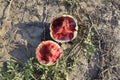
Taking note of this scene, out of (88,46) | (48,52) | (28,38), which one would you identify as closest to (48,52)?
(48,52)

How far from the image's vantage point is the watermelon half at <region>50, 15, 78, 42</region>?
3199mm

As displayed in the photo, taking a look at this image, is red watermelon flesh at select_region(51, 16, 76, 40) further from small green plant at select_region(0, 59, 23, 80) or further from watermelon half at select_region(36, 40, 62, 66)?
small green plant at select_region(0, 59, 23, 80)

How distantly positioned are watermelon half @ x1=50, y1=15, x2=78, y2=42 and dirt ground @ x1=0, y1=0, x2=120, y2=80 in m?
0.11

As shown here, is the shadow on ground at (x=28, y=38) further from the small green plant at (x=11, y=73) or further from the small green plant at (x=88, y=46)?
the small green plant at (x=88, y=46)

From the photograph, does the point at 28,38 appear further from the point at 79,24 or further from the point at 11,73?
the point at 79,24

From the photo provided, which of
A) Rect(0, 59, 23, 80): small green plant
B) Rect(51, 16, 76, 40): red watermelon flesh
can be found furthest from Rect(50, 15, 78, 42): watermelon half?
Rect(0, 59, 23, 80): small green plant

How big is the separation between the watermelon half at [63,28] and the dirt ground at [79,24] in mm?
106

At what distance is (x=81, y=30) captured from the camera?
10.7 feet

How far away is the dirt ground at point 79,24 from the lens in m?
3.15

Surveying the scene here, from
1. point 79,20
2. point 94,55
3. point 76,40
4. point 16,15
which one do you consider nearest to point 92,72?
point 94,55

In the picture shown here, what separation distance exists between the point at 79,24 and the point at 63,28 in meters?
0.20

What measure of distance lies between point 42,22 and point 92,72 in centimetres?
79

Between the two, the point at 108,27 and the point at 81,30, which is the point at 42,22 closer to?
the point at 81,30

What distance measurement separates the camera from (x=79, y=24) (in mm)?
3301
